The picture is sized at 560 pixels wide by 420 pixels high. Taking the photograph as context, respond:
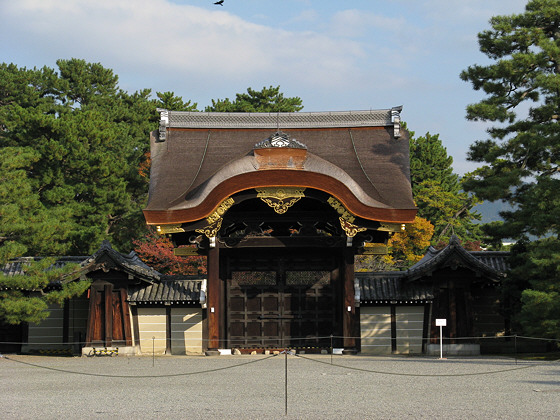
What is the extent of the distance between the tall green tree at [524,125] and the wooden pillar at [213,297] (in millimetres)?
6990

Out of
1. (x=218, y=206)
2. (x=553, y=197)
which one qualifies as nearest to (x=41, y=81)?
(x=218, y=206)

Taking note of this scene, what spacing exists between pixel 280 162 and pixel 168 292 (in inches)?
222

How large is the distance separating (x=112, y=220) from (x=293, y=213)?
17.6 meters

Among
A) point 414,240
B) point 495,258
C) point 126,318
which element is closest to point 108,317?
point 126,318

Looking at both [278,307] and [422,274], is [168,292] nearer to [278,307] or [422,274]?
[278,307]

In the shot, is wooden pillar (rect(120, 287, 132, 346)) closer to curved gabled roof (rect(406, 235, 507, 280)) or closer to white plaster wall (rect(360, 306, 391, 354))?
white plaster wall (rect(360, 306, 391, 354))

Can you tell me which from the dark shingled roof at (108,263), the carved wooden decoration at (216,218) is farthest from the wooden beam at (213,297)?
the dark shingled roof at (108,263)

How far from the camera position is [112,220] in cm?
3544

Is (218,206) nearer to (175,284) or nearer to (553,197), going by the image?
(175,284)

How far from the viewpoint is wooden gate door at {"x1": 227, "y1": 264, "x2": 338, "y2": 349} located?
20203 millimetres

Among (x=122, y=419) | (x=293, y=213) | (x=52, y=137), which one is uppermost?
(x=52, y=137)

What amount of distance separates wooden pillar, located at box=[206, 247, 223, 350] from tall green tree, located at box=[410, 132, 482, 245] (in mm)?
18617

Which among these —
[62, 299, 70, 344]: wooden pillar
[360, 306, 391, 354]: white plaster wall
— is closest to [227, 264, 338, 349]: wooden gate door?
[360, 306, 391, 354]: white plaster wall

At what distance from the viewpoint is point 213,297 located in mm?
19047
